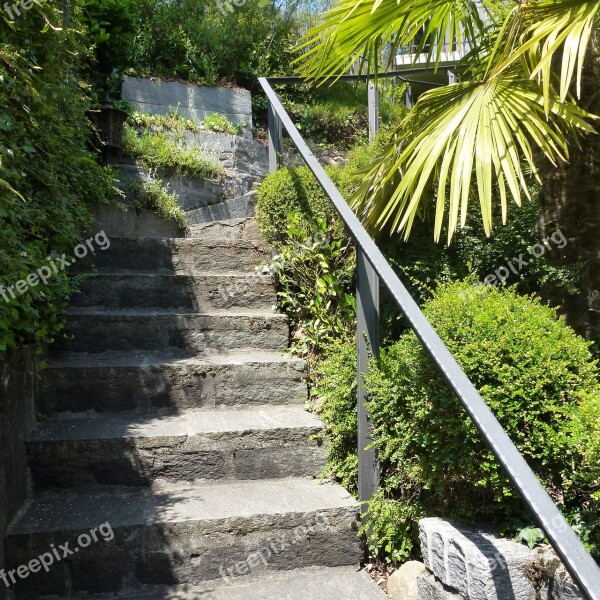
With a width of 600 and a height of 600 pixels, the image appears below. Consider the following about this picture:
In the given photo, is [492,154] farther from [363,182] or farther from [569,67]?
[363,182]

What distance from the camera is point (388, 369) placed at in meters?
2.15

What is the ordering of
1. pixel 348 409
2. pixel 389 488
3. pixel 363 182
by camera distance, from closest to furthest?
pixel 389 488 → pixel 348 409 → pixel 363 182

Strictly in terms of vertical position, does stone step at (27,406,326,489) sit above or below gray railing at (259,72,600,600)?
below

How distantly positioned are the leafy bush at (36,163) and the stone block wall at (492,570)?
1506 mm

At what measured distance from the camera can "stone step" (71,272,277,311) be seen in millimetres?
3189

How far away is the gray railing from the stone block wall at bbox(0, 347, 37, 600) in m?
1.26

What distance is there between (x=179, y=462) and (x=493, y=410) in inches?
51.1

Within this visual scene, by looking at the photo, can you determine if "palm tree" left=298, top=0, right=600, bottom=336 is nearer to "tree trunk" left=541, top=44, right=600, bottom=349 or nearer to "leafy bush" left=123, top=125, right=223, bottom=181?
"tree trunk" left=541, top=44, right=600, bottom=349

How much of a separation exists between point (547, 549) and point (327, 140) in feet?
20.0

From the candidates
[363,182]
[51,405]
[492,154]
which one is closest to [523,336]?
[492,154]

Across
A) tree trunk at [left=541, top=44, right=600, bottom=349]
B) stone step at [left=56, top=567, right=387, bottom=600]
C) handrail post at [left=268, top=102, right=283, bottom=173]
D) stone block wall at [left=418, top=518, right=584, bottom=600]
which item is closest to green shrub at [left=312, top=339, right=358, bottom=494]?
stone step at [left=56, top=567, right=387, bottom=600]

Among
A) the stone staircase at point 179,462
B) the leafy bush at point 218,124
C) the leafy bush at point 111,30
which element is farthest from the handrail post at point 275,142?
the leafy bush at point 111,30
